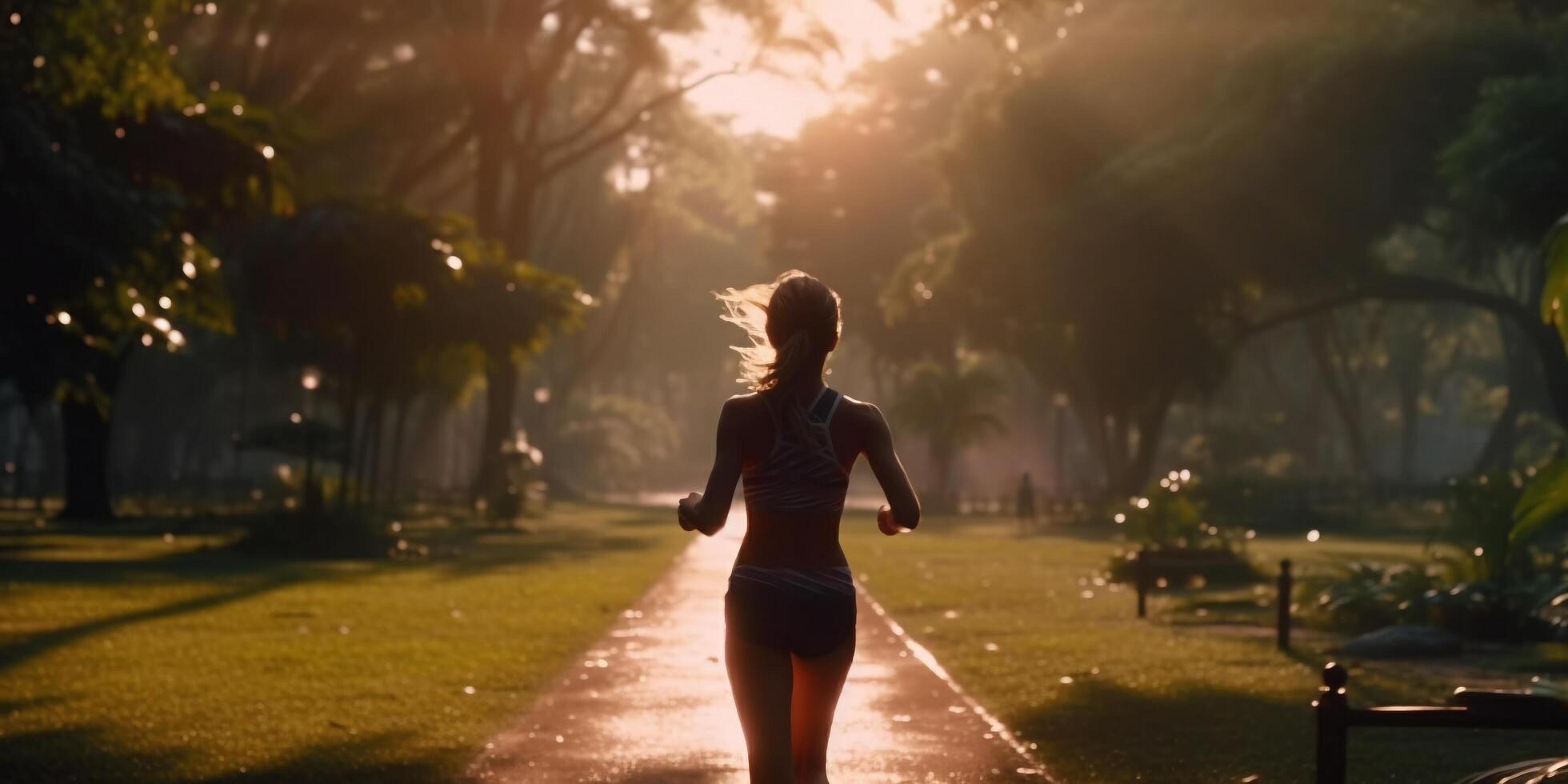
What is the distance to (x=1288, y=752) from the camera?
11.1 meters

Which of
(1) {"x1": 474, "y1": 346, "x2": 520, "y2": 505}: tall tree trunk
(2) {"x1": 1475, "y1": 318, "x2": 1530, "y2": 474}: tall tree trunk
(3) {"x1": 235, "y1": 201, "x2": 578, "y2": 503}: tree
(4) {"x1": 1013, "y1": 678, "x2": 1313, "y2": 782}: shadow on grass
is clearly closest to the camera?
(4) {"x1": 1013, "y1": 678, "x2": 1313, "y2": 782}: shadow on grass

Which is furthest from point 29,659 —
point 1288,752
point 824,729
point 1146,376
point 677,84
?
point 677,84

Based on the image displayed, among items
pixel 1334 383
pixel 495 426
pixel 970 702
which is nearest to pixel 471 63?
pixel 495 426

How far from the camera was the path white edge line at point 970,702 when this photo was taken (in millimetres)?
10125

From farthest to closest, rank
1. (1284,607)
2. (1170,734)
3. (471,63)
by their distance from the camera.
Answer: (471,63)
(1284,607)
(1170,734)

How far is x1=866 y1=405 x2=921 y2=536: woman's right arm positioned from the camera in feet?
19.6

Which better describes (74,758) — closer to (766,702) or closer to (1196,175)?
(766,702)

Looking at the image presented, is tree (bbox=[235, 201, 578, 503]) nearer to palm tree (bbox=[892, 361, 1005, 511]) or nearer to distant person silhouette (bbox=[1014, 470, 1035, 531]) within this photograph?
distant person silhouette (bbox=[1014, 470, 1035, 531])

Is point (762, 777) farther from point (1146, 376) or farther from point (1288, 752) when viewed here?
point (1146, 376)

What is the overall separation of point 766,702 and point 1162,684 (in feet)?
29.9

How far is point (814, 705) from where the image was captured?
5.93m

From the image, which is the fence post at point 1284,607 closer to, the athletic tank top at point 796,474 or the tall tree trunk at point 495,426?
the athletic tank top at point 796,474

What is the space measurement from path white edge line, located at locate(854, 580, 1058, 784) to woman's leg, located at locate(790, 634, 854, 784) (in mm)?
3931

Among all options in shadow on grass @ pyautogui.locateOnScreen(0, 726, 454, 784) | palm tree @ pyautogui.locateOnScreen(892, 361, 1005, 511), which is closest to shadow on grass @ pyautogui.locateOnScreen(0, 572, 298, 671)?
shadow on grass @ pyautogui.locateOnScreen(0, 726, 454, 784)
